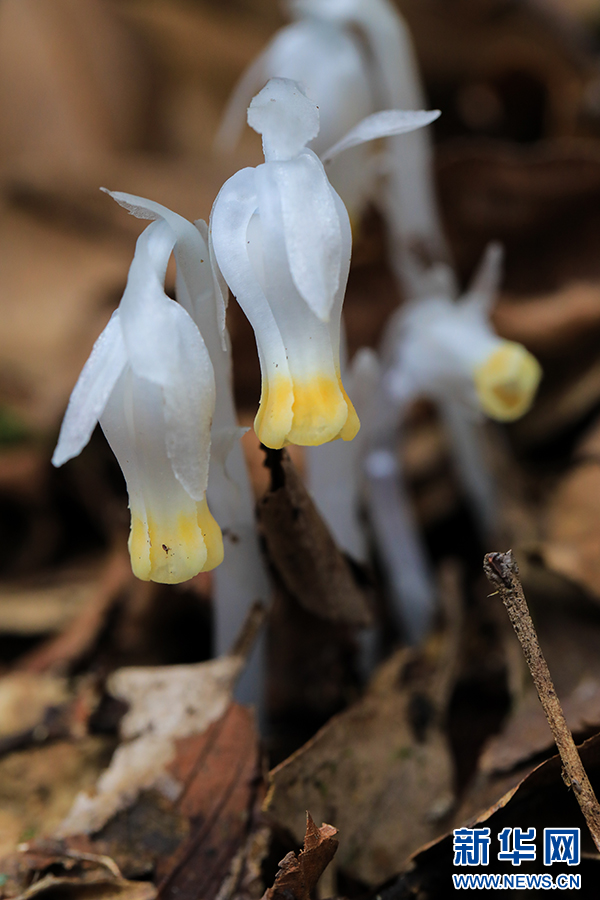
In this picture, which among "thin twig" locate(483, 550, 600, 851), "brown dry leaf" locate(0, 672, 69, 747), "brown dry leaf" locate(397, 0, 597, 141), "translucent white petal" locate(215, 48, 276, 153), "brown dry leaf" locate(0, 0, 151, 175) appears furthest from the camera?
"brown dry leaf" locate(0, 0, 151, 175)

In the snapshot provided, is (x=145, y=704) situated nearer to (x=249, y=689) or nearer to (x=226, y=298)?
(x=249, y=689)

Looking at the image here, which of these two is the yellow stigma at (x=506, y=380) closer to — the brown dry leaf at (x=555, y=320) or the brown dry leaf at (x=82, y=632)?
the brown dry leaf at (x=555, y=320)

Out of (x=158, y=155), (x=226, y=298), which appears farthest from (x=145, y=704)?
(x=158, y=155)

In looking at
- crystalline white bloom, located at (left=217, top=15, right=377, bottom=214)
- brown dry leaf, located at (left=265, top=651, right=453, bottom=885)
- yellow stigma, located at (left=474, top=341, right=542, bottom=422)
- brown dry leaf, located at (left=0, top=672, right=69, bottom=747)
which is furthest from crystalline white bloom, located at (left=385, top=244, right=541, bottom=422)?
brown dry leaf, located at (left=0, top=672, right=69, bottom=747)

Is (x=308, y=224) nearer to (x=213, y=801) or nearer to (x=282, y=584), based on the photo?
(x=282, y=584)

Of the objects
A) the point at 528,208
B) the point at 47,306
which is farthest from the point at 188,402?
the point at 47,306

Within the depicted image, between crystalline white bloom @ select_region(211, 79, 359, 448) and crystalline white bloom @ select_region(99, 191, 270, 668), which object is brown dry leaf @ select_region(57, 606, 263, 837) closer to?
crystalline white bloom @ select_region(99, 191, 270, 668)
